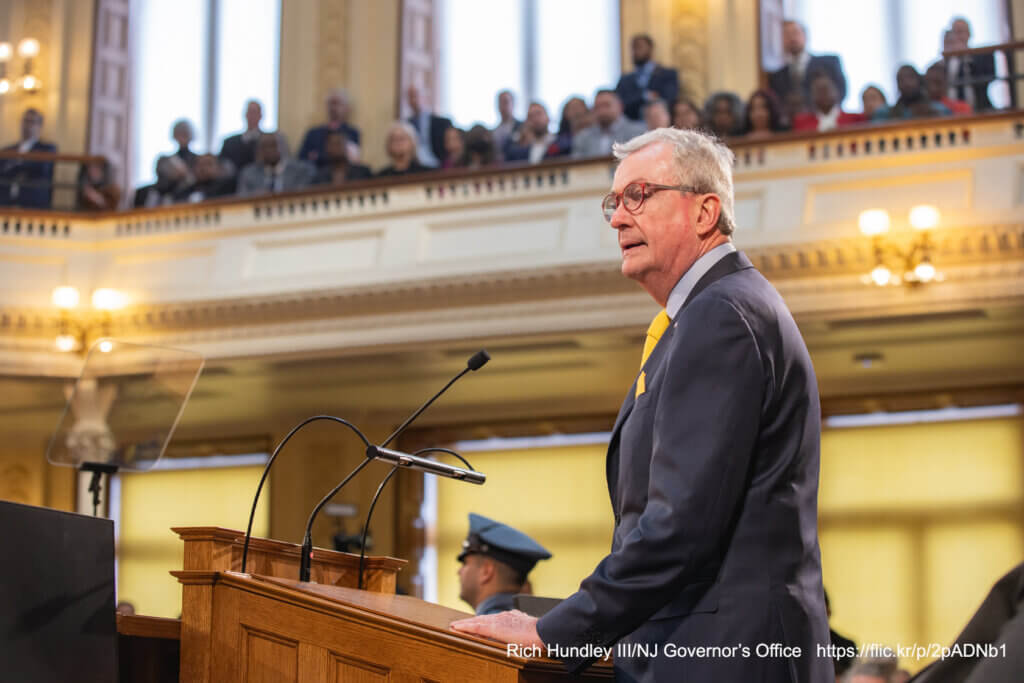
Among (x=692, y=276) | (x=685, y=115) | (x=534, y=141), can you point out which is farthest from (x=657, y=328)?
(x=534, y=141)

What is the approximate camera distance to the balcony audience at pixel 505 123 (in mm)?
9766

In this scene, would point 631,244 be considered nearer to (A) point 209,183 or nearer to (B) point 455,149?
(B) point 455,149

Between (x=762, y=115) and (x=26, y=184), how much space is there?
19.4ft

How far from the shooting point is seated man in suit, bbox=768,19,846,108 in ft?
30.8

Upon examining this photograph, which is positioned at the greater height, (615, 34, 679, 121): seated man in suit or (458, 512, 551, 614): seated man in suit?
(615, 34, 679, 121): seated man in suit

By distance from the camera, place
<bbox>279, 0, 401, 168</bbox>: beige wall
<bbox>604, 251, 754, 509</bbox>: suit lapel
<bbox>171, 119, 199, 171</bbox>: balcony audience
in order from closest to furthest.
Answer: <bbox>604, 251, 754, 509</bbox>: suit lapel < <bbox>171, 119, 199, 171</bbox>: balcony audience < <bbox>279, 0, 401, 168</bbox>: beige wall

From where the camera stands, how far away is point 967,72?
8.58 m

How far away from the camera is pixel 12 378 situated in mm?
9781

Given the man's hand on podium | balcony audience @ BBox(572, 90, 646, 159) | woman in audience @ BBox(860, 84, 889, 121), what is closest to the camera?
the man's hand on podium

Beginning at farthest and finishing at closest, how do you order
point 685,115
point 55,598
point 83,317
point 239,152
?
point 239,152
point 83,317
point 685,115
point 55,598

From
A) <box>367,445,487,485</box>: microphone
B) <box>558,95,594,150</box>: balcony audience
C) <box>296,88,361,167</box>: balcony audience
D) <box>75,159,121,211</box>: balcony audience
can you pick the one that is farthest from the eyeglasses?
<box>75,159,121,211</box>: balcony audience

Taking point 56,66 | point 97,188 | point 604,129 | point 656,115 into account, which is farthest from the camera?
point 56,66

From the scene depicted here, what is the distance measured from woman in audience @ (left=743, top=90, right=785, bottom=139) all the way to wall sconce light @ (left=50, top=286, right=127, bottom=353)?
15.7ft

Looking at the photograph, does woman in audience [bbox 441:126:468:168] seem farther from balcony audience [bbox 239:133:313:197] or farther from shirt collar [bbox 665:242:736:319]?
shirt collar [bbox 665:242:736:319]
